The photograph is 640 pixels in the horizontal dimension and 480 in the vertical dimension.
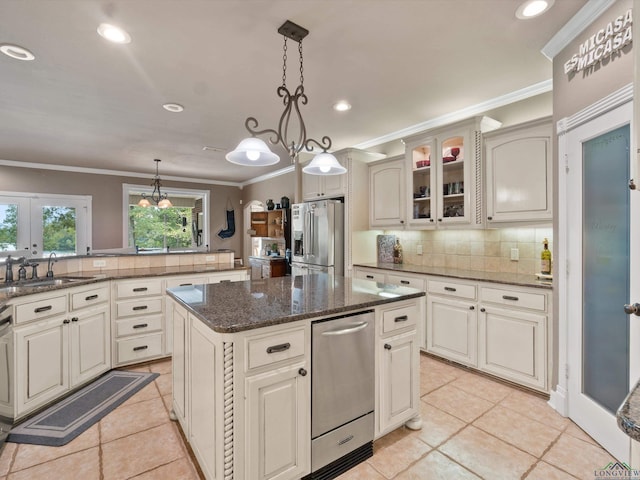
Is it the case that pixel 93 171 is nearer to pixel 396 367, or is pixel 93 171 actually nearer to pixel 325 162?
pixel 325 162

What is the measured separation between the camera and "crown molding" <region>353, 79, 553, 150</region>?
289 centimetres

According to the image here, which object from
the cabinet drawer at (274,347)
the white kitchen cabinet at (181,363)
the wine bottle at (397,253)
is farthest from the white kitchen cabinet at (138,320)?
the wine bottle at (397,253)

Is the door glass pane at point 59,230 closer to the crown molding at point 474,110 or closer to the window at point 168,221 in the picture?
the window at point 168,221

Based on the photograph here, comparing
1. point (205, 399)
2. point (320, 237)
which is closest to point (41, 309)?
point (205, 399)

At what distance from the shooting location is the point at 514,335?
263 centimetres

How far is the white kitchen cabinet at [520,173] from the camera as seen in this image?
2646 mm

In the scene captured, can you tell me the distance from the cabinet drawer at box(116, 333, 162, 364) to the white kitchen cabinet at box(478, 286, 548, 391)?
3.12 meters

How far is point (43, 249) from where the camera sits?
5.89m

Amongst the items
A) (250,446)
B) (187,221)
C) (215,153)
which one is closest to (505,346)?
(250,446)

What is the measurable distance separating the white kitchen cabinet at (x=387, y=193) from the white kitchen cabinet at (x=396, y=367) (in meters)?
2.05

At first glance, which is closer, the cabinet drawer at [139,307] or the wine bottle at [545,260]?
the wine bottle at [545,260]

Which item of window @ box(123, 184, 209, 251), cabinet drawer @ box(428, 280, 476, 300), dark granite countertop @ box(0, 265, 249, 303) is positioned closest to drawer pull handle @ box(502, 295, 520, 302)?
cabinet drawer @ box(428, 280, 476, 300)

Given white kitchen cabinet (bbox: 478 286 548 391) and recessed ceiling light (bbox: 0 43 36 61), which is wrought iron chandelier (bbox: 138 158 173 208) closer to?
recessed ceiling light (bbox: 0 43 36 61)

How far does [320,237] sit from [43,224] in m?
5.31
